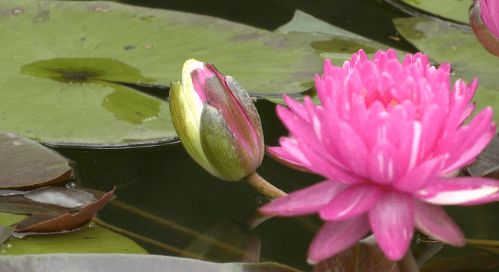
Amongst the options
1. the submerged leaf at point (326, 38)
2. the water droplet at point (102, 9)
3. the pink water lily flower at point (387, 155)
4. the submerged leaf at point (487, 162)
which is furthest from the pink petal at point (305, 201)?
the water droplet at point (102, 9)

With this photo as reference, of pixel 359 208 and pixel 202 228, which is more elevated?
pixel 359 208

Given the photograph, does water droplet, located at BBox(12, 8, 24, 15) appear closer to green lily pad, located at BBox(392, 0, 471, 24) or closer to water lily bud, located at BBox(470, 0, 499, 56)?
green lily pad, located at BBox(392, 0, 471, 24)

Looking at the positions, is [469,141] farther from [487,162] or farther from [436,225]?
[487,162]

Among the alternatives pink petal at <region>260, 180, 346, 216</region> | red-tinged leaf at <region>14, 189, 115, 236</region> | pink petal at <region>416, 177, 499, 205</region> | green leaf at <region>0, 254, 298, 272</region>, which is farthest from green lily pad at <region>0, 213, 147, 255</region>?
pink petal at <region>416, 177, 499, 205</region>

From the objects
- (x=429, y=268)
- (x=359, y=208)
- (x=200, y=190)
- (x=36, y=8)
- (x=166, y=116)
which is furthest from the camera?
(x=36, y=8)

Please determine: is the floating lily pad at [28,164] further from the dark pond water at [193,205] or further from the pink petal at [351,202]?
the pink petal at [351,202]

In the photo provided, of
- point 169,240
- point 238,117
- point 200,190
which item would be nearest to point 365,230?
point 238,117

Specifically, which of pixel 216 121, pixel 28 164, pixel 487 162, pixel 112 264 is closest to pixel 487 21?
pixel 487 162

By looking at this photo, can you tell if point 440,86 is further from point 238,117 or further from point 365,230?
point 238,117
